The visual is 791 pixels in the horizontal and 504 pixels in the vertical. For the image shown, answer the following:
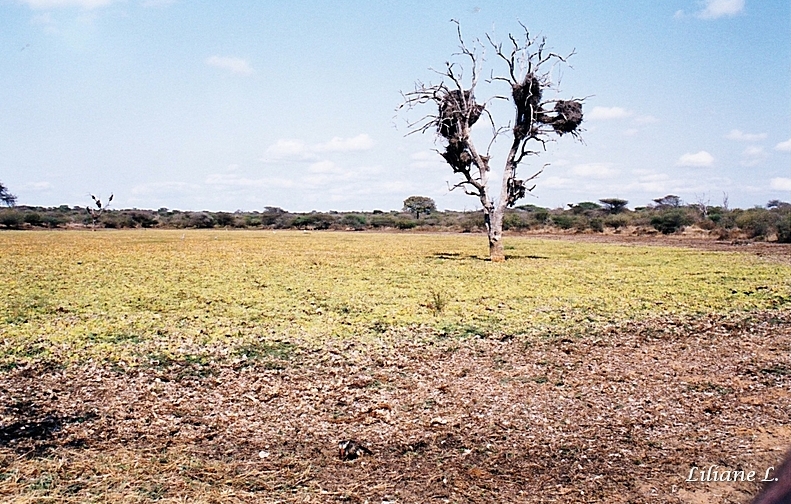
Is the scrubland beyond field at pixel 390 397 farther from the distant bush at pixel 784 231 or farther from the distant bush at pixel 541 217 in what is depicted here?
the distant bush at pixel 541 217

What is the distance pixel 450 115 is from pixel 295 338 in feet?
50.1

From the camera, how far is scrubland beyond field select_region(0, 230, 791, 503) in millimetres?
3631

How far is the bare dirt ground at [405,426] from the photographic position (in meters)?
3.54

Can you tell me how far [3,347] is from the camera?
6.96 metres

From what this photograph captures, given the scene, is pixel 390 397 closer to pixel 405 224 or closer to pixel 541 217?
pixel 541 217

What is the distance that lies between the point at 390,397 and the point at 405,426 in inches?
28.6

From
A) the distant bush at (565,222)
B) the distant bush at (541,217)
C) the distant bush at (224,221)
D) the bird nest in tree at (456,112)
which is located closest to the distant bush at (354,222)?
the distant bush at (224,221)

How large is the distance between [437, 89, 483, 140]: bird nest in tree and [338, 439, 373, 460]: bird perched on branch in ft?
59.0

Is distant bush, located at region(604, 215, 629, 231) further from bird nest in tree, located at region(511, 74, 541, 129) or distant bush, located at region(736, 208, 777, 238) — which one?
bird nest in tree, located at region(511, 74, 541, 129)

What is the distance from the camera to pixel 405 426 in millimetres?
4562

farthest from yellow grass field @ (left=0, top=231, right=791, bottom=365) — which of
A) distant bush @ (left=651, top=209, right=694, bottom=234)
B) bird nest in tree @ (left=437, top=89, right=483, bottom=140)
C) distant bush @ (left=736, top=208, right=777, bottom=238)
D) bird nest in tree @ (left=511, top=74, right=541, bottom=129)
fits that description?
distant bush @ (left=651, top=209, right=694, bottom=234)

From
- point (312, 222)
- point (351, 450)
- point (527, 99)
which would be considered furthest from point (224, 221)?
point (351, 450)

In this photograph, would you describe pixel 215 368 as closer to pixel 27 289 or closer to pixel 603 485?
pixel 603 485

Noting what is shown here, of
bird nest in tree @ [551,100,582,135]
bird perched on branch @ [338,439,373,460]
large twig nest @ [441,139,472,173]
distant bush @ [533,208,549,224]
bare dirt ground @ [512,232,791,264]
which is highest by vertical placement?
bird nest in tree @ [551,100,582,135]
